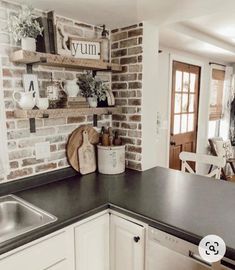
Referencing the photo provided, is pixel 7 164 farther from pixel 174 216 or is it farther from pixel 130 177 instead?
pixel 174 216

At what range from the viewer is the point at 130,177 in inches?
75.9

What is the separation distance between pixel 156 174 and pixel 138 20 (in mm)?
1197

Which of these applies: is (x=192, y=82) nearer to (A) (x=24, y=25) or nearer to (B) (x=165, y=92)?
(B) (x=165, y=92)

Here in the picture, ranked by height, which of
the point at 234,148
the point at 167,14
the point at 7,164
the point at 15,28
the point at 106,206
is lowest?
the point at 234,148

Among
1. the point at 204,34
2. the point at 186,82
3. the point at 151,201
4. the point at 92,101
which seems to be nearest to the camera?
the point at 151,201

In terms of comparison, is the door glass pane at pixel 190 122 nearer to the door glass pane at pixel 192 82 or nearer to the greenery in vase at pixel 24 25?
the door glass pane at pixel 192 82

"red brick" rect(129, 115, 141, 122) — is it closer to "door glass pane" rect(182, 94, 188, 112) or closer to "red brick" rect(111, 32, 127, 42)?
"red brick" rect(111, 32, 127, 42)

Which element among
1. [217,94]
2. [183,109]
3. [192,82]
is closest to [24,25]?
[183,109]

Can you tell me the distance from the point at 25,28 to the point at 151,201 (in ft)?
4.19

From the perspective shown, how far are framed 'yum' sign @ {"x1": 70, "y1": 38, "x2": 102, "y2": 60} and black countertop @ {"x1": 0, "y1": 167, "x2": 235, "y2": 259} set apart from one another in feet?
2.98

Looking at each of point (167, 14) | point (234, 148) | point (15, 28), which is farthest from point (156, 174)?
point (234, 148)

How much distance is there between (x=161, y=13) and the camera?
1.71m

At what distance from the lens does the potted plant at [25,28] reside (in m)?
1.47

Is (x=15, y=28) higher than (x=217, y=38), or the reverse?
(x=217, y=38)
